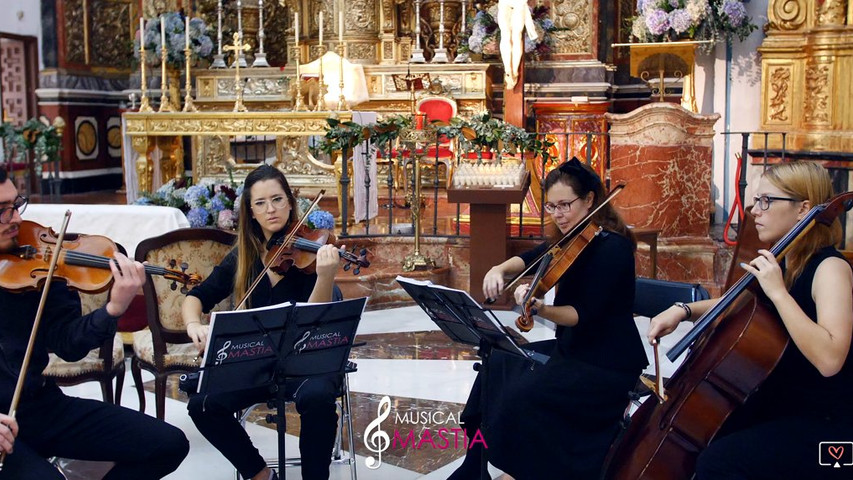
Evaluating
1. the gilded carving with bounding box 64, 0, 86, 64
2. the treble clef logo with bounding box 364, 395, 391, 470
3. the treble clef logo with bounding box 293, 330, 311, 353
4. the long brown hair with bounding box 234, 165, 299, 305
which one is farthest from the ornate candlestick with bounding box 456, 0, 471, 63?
the treble clef logo with bounding box 293, 330, 311, 353

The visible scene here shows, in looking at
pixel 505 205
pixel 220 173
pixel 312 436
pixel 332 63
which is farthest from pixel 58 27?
pixel 312 436

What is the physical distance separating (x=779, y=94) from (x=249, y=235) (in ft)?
19.4

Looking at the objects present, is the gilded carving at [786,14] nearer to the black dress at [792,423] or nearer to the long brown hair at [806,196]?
the long brown hair at [806,196]

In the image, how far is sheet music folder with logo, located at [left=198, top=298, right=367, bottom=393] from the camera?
2928 mm

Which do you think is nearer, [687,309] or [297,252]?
[687,309]

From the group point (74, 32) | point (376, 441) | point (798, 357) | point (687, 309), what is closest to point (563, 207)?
point (687, 309)

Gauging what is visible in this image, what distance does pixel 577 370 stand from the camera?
3.22 meters

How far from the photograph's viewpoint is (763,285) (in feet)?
8.53

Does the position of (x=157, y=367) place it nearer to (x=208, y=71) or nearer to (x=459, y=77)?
(x=459, y=77)

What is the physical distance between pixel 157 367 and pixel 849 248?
16.2 feet

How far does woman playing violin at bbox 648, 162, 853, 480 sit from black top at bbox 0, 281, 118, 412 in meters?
1.77

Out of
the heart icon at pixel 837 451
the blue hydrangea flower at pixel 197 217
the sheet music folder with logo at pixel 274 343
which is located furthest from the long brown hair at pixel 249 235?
the blue hydrangea flower at pixel 197 217

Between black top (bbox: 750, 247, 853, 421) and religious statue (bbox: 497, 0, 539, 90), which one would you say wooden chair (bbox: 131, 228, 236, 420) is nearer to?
black top (bbox: 750, 247, 853, 421)

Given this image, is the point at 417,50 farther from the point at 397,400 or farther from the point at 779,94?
the point at 397,400
